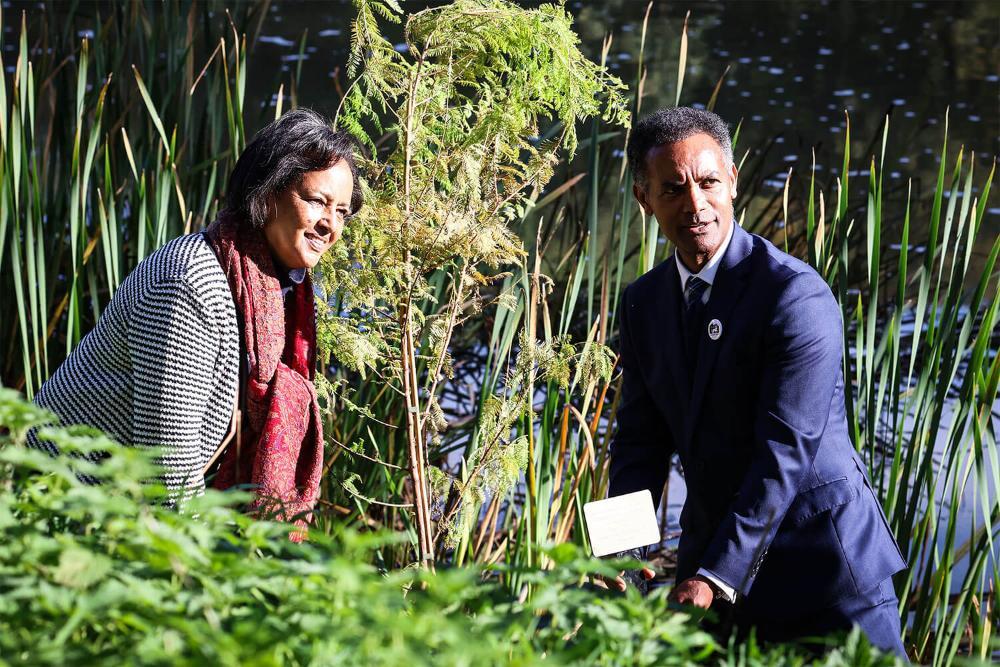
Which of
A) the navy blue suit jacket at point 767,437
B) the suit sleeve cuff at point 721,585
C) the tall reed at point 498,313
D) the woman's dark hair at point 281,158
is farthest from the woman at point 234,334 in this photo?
the suit sleeve cuff at point 721,585

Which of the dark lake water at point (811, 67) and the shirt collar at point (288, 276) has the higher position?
the dark lake water at point (811, 67)

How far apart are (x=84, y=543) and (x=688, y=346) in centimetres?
100

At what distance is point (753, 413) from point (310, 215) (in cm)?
76

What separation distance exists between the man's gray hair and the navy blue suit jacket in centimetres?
14

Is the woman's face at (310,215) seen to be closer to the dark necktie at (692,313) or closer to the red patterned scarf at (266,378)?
the red patterned scarf at (266,378)

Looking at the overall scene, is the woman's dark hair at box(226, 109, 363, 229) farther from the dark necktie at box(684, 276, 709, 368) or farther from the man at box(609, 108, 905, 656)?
the dark necktie at box(684, 276, 709, 368)

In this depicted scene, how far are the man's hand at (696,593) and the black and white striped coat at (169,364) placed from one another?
2.38 ft

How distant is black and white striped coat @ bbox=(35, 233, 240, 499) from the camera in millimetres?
1687

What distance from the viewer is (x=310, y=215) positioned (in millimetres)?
1807

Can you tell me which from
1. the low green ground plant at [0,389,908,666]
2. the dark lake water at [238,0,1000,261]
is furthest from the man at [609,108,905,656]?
the dark lake water at [238,0,1000,261]

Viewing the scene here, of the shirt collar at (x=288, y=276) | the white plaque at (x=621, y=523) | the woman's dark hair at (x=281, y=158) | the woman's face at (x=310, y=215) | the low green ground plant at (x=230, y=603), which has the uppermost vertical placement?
the woman's dark hair at (x=281, y=158)

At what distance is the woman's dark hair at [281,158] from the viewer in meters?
1.80

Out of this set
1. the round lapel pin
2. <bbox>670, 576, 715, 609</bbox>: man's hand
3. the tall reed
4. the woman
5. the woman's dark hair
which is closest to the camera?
<bbox>670, 576, 715, 609</bbox>: man's hand

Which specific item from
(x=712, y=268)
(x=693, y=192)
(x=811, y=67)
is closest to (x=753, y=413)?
(x=712, y=268)
